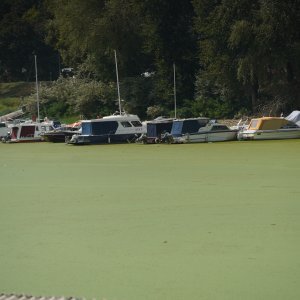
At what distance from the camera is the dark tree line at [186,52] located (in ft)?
118

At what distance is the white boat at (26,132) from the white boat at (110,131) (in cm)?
378

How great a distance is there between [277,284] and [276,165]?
457 inches

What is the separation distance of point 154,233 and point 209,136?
21.7 m

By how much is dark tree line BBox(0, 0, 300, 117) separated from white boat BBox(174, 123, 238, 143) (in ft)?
19.2

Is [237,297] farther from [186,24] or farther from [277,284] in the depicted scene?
[186,24]

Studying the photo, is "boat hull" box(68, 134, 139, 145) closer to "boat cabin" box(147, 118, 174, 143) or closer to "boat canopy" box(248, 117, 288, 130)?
"boat cabin" box(147, 118, 174, 143)

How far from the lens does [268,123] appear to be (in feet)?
103

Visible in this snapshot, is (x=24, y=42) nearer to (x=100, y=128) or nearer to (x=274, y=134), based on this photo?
(x=100, y=128)

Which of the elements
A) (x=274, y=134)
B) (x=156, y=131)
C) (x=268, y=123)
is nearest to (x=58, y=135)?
(x=156, y=131)

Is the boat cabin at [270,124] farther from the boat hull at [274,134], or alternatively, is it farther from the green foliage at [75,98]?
the green foliage at [75,98]

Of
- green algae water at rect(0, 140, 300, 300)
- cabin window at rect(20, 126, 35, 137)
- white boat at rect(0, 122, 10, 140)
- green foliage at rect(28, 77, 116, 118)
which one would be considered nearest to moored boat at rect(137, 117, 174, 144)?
cabin window at rect(20, 126, 35, 137)

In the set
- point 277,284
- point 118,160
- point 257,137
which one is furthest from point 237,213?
point 257,137

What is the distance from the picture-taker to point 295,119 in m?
32.8

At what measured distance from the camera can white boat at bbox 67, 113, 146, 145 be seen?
3312cm
